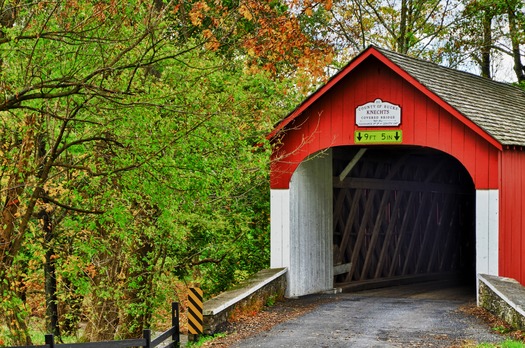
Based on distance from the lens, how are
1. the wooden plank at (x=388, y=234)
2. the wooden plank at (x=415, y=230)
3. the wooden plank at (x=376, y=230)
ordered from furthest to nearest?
the wooden plank at (x=415, y=230) → the wooden plank at (x=388, y=234) → the wooden plank at (x=376, y=230)

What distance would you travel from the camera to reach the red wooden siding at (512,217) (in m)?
A: 12.9

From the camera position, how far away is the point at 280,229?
48.0 ft

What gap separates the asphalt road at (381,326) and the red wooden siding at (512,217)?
3.48 ft

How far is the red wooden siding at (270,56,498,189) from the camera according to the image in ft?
43.7

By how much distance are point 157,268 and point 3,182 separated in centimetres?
346

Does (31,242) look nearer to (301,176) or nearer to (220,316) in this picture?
(220,316)

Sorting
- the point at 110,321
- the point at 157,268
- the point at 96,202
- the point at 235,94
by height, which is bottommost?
the point at 110,321

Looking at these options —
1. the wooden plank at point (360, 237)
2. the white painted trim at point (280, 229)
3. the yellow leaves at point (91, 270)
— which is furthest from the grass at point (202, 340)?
the wooden plank at point (360, 237)

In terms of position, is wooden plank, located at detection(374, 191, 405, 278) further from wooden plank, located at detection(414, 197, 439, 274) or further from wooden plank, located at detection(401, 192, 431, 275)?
wooden plank, located at detection(414, 197, 439, 274)

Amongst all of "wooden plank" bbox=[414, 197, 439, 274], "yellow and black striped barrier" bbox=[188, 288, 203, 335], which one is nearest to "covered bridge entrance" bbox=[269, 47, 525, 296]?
"wooden plank" bbox=[414, 197, 439, 274]

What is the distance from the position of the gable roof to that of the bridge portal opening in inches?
80.5

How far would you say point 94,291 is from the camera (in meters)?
13.9

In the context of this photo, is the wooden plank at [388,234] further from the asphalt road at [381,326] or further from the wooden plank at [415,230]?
the asphalt road at [381,326]

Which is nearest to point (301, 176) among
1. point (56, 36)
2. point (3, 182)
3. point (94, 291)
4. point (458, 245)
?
point (94, 291)
